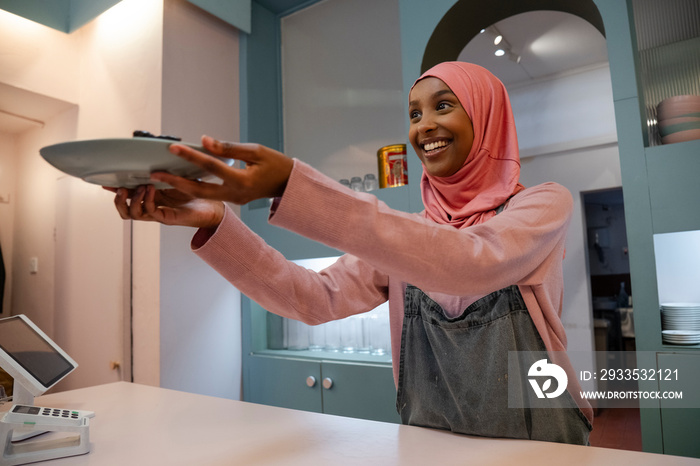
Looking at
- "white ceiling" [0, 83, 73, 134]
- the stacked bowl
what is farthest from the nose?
"white ceiling" [0, 83, 73, 134]

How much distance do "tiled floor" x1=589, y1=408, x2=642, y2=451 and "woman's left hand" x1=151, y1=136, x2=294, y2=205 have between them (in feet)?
10.3

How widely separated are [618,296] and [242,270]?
14.4ft

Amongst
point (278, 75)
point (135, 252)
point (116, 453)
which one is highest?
point (278, 75)

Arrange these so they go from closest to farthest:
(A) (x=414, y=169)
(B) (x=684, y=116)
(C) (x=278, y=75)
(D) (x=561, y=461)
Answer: (D) (x=561, y=461)
(B) (x=684, y=116)
(A) (x=414, y=169)
(C) (x=278, y=75)

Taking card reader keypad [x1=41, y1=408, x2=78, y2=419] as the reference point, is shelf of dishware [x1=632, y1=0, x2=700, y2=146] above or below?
above

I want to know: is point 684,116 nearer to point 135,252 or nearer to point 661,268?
point 661,268

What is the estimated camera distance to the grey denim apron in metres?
0.96

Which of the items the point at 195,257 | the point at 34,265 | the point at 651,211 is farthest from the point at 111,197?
the point at 651,211

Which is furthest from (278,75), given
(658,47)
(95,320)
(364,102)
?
(658,47)

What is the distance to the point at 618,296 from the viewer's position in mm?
4371

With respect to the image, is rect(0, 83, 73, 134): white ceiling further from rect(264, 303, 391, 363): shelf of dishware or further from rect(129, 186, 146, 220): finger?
rect(129, 186, 146, 220): finger

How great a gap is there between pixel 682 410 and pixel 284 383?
1.69 m

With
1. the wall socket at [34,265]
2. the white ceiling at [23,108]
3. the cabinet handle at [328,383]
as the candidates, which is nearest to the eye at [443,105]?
the cabinet handle at [328,383]

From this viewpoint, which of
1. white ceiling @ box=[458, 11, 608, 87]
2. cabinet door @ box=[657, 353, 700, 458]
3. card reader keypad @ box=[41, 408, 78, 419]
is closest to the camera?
card reader keypad @ box=[41, 408, 78, 419]
